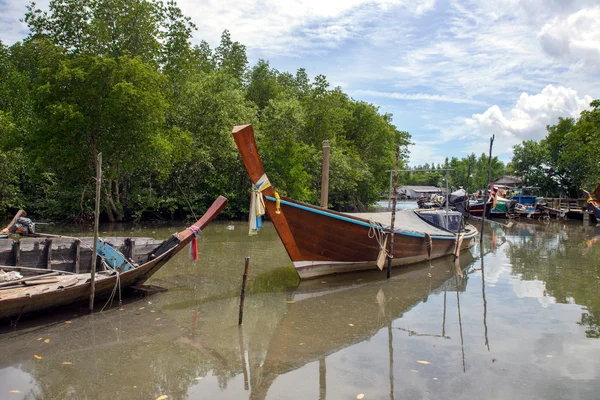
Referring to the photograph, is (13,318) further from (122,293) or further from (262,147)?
(262,147)

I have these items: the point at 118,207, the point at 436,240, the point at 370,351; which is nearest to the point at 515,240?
the point at 436,240

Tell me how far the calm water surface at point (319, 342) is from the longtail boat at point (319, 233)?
1.67 feet

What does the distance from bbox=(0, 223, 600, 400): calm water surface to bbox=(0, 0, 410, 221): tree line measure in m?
10.1

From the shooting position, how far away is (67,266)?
8359mm

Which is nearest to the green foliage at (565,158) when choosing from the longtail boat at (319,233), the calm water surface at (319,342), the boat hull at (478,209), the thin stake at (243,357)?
the boat hull at (478,209)

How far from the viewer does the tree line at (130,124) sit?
17.7 metres

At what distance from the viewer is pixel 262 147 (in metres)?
27.5

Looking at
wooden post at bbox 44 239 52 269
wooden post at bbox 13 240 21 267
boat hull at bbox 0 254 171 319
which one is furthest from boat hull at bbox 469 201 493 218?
wooden post at bbox 13 240 21 267

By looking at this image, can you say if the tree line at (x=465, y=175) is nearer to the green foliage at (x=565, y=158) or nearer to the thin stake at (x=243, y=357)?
the green foliage at (x=565, y=158)

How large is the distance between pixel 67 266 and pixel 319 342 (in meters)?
5.16

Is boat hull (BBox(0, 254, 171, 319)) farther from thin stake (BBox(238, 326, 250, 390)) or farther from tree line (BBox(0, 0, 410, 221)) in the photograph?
tree line (BBox(0, 0, 410, 221))

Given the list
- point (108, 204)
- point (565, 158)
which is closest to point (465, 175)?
point (565, 158)

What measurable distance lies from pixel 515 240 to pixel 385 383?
17.4 m

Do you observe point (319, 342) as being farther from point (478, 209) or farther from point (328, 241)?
point (478, 209)
